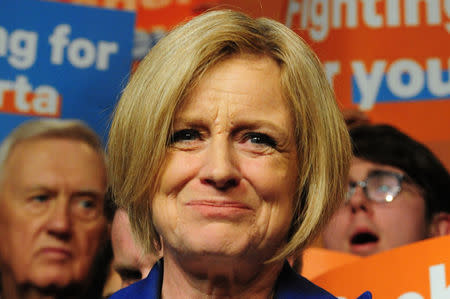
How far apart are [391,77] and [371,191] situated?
2.24 ft

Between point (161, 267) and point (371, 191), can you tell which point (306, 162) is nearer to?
point (161, 267)

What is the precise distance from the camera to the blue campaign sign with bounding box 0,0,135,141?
3566mm

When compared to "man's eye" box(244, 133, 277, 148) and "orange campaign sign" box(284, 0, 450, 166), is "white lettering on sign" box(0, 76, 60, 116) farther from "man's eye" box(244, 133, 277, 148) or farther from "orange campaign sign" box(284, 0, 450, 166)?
"man's eye" box(244, 133, 277, 148)

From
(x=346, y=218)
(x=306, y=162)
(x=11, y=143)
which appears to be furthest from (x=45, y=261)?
(x=306, y=162)

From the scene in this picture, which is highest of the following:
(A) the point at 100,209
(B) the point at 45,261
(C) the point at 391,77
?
(C) the point at 391,77

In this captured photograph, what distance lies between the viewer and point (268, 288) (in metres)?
1.62

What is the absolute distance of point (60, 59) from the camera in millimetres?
3613

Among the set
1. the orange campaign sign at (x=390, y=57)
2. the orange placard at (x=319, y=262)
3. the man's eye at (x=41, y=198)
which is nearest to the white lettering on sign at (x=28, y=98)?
the man's eye at (x=41, y=198)

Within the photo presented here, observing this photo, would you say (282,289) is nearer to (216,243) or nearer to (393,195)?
(216,243)

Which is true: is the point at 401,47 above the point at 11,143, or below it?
above

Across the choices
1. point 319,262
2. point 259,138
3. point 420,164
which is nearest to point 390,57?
point 420,164

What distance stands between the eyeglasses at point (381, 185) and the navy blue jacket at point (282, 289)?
59.5 inches

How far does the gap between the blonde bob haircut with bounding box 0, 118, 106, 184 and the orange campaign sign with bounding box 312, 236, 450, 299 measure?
1.80m

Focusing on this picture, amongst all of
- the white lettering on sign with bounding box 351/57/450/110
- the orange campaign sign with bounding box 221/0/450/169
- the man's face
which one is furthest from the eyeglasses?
the man's face
